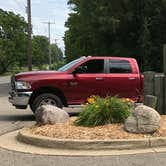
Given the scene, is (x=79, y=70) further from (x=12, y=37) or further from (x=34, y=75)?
(x=12, y=37)

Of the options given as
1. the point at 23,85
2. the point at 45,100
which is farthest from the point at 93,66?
the point at 23,85

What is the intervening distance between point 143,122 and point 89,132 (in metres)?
1.05

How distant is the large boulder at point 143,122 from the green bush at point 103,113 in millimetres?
808

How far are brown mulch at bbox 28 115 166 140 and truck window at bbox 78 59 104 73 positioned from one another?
4.59 metres

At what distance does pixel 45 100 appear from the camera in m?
14.7

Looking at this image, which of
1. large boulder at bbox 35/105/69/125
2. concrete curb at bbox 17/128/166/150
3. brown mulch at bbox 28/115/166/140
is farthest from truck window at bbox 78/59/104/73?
concrete curb at bbox 17/128/166/150

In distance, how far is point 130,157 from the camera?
331 inches

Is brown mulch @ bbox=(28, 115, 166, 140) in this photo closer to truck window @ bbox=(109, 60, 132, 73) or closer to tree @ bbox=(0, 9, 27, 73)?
truck window @ bbox=(109, 60, 132, 73)

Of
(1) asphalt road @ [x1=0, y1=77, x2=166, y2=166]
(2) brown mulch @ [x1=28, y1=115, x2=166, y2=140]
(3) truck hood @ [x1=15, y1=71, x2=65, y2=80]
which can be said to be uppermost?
(3) truck hood @ [x1=15, y1=71, x2=65, y2=80]

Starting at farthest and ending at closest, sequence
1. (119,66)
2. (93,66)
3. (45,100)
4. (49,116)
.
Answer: (119,66)
(93,66)
(45,100)
(49,116)

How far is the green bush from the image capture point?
10508 millimetres

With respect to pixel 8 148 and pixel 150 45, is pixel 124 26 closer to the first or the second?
pixel 150 45

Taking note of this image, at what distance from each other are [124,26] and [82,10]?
4.99m

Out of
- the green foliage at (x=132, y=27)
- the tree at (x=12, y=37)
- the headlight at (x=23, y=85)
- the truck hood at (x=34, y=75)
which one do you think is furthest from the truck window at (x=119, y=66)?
the tree at (x=12, y=37)
